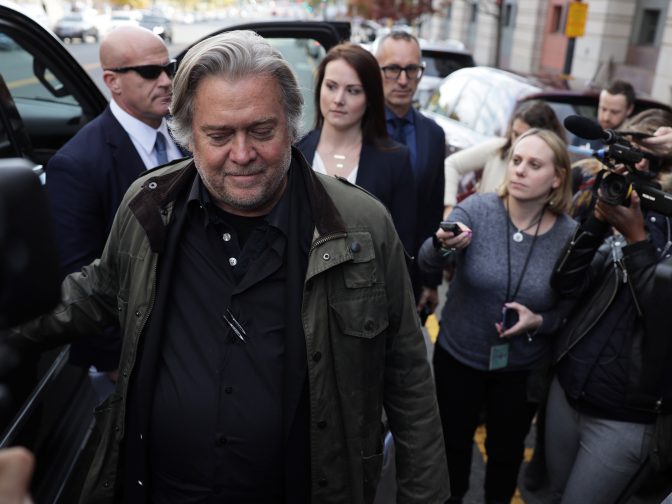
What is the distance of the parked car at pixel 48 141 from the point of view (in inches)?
80.2

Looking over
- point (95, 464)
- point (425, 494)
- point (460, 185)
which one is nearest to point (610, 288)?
point (425, 494)

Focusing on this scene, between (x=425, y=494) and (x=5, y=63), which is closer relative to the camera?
(x=425, y=494)

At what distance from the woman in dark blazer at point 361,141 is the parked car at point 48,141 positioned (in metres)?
0.18

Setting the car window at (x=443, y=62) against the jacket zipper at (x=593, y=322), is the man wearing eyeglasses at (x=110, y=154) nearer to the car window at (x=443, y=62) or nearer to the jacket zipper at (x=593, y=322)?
the jacket zipper at (x=593, y=322)

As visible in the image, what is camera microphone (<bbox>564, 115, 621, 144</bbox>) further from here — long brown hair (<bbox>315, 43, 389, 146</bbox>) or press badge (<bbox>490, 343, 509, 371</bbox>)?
long brown hair (<bbox>315, 43, 389, 146</bbox>)

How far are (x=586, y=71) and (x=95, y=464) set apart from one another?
19.3 metres

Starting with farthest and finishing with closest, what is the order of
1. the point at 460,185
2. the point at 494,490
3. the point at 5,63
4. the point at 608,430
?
the point at 460,185 < the point at 5,63 < the point at 494,490 < the point at 608,430

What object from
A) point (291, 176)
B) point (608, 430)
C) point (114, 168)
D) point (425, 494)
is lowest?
point (608, 430)

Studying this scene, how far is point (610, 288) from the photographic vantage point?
246 centimetres

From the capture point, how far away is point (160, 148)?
9.83 feet

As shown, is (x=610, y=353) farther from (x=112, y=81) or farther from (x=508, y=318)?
(x=112, y=81)

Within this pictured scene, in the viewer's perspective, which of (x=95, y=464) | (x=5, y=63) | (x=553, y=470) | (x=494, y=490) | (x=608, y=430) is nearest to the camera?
(x=95, y=464)

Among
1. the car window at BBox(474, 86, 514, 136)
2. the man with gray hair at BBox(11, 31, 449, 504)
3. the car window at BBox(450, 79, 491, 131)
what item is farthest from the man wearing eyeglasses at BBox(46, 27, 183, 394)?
the car window at BBox(450, 79, 491, 131)

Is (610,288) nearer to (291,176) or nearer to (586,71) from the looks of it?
(291,176)
